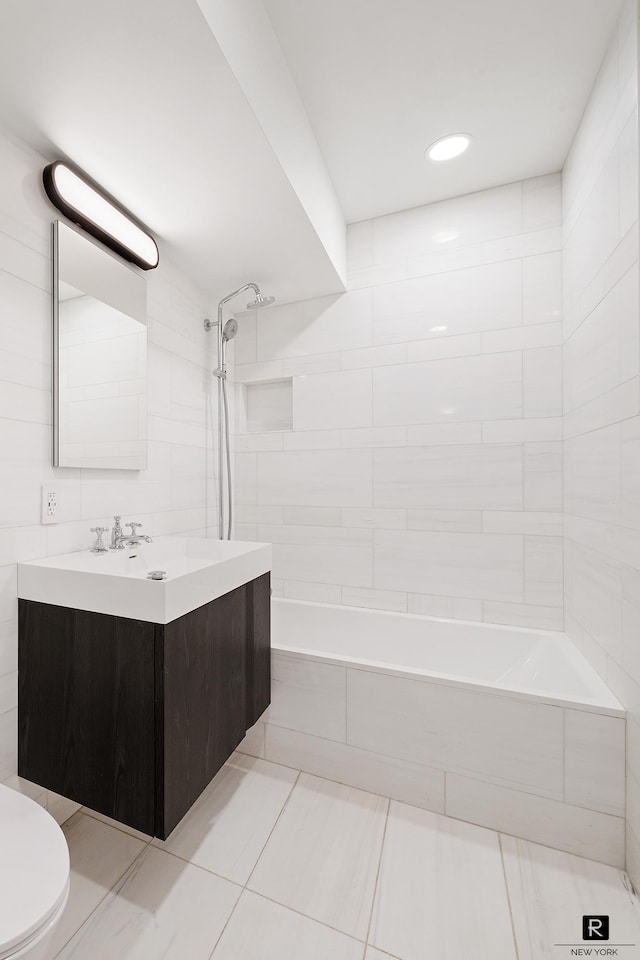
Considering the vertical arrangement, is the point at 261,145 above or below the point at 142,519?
above

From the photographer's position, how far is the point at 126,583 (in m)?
1.18

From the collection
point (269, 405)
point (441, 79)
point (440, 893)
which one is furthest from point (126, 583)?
point (441, 79)

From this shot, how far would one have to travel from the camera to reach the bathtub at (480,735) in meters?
1.35

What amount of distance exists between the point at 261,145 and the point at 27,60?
2.09 feet

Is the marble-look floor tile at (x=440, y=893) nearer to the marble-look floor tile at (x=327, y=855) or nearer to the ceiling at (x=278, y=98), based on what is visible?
the marble-look floor tile at (x=327, y=855)

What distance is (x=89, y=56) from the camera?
109cm

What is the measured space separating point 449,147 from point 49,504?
2.20 m

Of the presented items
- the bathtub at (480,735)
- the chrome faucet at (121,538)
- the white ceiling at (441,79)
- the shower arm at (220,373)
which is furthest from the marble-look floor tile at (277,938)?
the white ceiling at (441,79)

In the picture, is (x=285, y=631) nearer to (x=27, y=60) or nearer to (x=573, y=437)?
(x=573, y=437)

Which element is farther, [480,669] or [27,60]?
[480,669]

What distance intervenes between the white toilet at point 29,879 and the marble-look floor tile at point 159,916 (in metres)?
0.46

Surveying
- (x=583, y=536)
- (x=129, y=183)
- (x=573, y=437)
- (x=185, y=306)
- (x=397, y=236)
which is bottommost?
(x=583, y=536)

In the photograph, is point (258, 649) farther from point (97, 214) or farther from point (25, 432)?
point (97, 214)

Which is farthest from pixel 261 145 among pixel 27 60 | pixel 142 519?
pixel 142 519
